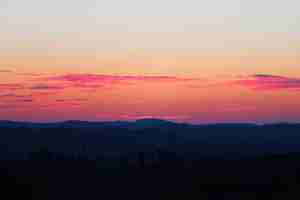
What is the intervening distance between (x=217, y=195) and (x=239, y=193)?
1419mm

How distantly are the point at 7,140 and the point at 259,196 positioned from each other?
125 meters

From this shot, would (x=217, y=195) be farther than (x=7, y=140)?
No

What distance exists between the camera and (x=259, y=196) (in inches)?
1650

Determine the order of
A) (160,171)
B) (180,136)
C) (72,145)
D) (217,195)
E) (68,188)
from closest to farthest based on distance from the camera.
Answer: (217,195) → (68,188) → (160,171) → (72,145) → (180,136)

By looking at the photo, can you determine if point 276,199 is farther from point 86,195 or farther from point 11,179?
point 11,179

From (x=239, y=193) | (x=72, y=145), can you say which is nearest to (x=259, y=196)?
(x=239, y=193)

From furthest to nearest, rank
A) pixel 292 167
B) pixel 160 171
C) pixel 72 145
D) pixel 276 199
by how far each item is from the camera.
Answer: pixel 72 145 < pixel 160 171 < pixel 292 167 < pixel 276 199

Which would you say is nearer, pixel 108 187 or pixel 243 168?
pixel 108 187

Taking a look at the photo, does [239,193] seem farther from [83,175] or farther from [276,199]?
[83,175]

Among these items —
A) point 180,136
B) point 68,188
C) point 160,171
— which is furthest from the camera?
point 180,136

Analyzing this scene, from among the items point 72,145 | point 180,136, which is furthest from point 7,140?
point 180,136

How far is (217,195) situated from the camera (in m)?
43.2

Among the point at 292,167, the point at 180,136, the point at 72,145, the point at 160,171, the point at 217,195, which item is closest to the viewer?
the point at 217,195

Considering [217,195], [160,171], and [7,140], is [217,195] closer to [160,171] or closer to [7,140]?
[160,171]
